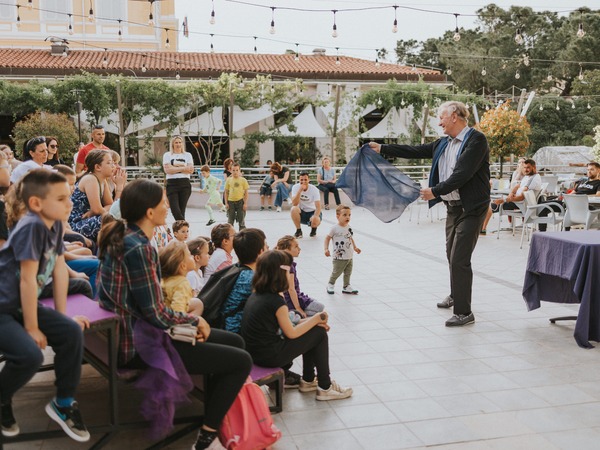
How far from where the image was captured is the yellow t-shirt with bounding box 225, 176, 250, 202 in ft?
40.6

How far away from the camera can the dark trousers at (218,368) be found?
3344mm

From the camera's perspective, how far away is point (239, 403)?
11.6ft

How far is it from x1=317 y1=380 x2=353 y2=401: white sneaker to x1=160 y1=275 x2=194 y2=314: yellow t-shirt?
3.50 ft

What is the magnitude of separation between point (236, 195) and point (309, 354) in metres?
8.29

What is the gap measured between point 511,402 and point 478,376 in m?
0.51

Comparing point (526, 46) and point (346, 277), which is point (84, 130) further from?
point (526, 46)

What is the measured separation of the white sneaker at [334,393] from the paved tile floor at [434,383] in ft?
0.28

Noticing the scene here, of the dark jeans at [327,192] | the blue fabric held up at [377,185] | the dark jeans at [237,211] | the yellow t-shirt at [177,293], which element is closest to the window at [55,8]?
the dark jeans at [327,192]

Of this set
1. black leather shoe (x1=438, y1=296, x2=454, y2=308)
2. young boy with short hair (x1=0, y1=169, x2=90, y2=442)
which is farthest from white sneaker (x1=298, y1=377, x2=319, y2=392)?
black leather shoe (x1=438, y1=296, x2=454, y2=308)

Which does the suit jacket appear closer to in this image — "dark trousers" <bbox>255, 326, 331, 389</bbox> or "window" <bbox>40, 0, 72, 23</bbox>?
"dark trousers" <bbox>255, 326, 331, 389</bbox>

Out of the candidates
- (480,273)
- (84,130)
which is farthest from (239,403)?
(84,130)

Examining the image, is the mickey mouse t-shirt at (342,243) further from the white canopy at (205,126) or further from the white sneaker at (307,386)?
the white canopy at (205,126)

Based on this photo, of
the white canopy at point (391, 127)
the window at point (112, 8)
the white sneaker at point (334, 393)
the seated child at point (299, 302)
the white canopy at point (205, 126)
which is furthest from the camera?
the window at point (112, 8)

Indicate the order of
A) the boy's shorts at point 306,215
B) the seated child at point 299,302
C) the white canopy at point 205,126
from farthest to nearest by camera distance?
1. the white canopy at point 205,126
2. the boy's shorts at point 306,215
3. the seated child at point 299,302
